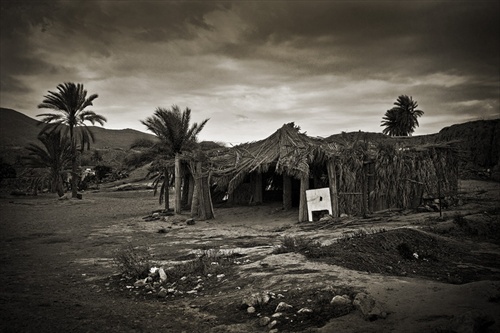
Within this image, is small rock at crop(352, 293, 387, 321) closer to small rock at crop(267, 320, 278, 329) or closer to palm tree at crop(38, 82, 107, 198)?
small rock at crop(267, 320, 278, 329)

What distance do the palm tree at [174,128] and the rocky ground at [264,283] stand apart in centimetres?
869

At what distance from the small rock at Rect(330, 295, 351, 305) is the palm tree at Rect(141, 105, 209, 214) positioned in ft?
47.4

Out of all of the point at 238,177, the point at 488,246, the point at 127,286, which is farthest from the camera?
the point at 238,177

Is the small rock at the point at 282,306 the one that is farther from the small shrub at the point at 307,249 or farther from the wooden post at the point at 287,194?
the wooden post at the point at 287,194

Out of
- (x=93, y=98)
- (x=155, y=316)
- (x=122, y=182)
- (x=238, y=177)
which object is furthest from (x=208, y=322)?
(x=122, y=182)

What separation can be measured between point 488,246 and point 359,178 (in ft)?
18.3

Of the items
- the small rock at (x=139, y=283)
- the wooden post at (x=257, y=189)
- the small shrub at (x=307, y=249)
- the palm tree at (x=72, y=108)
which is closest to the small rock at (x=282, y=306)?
the small shrub at (x=307, y=249)

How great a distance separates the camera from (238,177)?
14.7 m

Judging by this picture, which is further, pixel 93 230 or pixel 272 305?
pixel 93 230

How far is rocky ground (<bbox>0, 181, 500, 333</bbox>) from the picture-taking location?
3877 millimetres

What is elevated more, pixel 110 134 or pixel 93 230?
pixel 110 134

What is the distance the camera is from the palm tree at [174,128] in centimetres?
1783

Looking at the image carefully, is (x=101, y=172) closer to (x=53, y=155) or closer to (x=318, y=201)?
(x=53, y=155)

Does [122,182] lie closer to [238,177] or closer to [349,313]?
[238,177]
